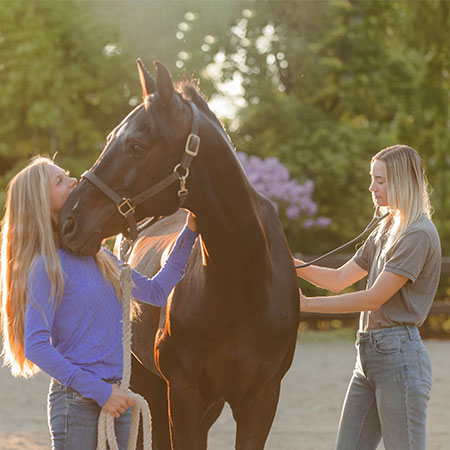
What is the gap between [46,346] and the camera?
2.40 meters

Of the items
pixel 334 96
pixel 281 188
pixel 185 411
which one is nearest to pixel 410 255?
pixel 185 411

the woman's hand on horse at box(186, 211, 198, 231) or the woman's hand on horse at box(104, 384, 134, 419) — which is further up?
the woman's hand on horse at box(186, 211, 198, 231)

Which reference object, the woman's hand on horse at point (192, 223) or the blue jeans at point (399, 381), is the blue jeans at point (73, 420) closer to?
the woman's hand on horse at point (192, 223)

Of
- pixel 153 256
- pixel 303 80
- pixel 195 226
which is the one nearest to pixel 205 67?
pixel 303 80

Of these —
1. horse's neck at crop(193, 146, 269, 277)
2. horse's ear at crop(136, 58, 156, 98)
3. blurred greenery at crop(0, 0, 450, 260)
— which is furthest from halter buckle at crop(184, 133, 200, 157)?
blurred greenery at crop(0, 0, 450, 260)

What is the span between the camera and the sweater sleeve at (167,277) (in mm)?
3051

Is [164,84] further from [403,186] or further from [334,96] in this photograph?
[334,96]

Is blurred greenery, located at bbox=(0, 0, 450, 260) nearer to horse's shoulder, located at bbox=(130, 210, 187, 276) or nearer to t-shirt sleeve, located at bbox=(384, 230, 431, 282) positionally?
horse's shoulder, located at bbox=(130, 210, 187, 276)

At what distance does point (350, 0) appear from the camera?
56.2ft

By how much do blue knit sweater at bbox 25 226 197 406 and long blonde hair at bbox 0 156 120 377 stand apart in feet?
0.12

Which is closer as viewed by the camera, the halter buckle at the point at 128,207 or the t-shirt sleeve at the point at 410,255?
the halter buckle at the point at 128,207

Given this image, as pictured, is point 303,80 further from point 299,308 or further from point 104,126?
point 299,308

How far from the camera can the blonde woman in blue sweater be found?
8.00ft

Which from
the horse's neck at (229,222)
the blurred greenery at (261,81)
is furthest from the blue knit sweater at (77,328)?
the blurred greenery at (261,81)
